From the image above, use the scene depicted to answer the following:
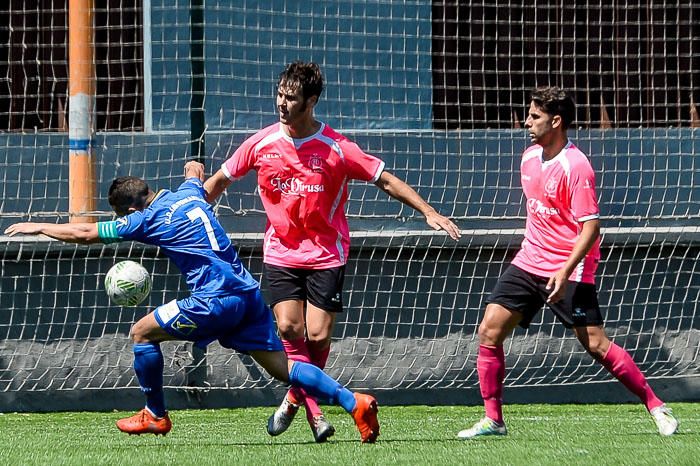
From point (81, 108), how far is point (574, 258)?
4.29m

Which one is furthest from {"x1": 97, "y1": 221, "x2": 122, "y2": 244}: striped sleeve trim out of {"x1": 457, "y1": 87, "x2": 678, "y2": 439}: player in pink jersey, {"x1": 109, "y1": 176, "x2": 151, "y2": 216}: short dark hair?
{"x1": 457, "y1": 87, "x2": 678, "y2": 439}: player in pink jersey

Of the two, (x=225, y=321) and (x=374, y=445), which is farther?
(x=225, y=321)

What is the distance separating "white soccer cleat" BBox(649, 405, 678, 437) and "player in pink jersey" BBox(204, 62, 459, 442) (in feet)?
5.85

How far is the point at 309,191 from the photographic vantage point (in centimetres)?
753

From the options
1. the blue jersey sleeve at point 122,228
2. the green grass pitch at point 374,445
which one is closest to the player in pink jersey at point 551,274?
the green grass pitch at point 374,445

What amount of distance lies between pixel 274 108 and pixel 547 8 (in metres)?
2.31

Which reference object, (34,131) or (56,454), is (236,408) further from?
(56,454)

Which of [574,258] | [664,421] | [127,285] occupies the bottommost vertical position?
[664,421]

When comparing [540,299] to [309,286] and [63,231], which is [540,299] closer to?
[309,286]

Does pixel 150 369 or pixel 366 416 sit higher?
pixel 150 369

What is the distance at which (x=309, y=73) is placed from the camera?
7402 mm

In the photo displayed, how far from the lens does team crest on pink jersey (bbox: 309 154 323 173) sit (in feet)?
24.7

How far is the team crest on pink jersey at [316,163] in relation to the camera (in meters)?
7.53

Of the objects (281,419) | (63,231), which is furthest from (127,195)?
(281,419)
